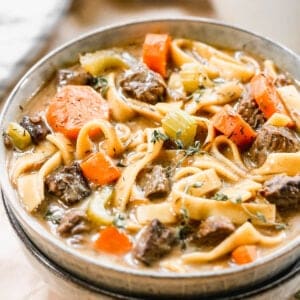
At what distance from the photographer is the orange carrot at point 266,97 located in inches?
165

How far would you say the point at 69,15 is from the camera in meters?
6.30

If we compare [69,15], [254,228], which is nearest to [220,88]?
[254,228]

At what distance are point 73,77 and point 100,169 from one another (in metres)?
0.89

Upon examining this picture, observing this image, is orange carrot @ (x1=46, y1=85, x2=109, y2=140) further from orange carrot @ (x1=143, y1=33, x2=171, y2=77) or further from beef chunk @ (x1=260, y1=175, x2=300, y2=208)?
beef chunk @ (x1=260, y1=175, x2=300, y2=208)

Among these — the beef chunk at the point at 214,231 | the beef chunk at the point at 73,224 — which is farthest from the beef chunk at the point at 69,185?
the beef chunk at the point at 214,231

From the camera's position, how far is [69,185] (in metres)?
3.74

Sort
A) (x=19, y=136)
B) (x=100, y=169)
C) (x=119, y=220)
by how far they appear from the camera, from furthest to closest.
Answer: (x=19, y=136) < (x=100, y=169) < (x=119, y=220)

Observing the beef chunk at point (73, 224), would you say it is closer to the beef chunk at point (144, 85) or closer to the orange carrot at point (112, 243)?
the orange carrot at point (112, 243)

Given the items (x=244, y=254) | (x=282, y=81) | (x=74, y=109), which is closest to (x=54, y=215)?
(x=74, y=109)

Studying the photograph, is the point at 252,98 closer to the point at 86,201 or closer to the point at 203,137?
the point at 203,137

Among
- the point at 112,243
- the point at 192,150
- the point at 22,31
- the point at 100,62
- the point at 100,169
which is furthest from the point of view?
the point at 22,31

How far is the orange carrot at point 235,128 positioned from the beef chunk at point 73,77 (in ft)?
3.12

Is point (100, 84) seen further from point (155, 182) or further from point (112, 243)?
point (112, 243)

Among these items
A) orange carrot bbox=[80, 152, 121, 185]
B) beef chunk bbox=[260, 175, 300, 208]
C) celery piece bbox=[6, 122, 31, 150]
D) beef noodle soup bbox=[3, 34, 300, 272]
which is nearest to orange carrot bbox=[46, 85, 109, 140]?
beef noodle soup bbox=[3, 34, 300, 272]
